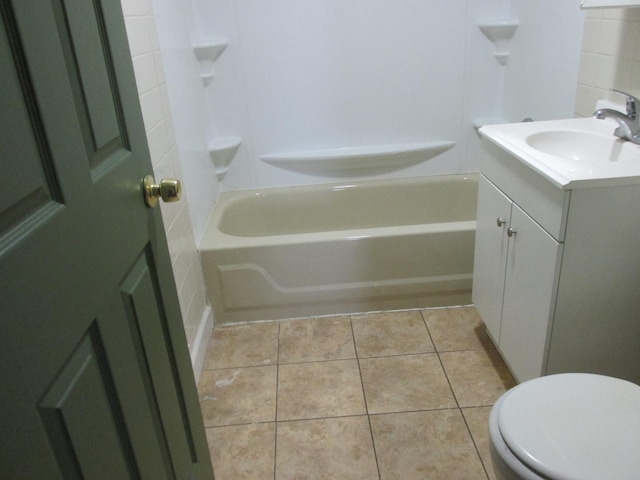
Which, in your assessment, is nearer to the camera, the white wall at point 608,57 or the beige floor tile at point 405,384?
the white wall at point 608,57

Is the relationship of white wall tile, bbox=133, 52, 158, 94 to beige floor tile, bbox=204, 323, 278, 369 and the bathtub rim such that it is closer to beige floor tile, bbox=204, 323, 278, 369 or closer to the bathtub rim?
the bathtub rim

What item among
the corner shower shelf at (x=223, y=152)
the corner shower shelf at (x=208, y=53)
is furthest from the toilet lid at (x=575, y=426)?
the corner shower shelf at (x=208, y=53)

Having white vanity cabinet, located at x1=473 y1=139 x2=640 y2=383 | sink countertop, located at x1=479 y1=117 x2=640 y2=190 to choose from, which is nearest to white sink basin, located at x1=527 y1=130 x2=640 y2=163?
sink countertop, located at x1=479 y1=117 x2=640 y2=190

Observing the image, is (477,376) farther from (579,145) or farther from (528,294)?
(579,145)

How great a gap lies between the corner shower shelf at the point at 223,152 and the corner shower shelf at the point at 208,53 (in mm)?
308

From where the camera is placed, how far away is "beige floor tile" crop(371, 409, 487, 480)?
1550 mm

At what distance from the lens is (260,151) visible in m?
2.82

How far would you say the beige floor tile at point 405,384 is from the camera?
182 centimetres

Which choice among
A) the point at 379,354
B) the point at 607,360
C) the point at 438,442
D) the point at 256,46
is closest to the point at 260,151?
the point at 256,46

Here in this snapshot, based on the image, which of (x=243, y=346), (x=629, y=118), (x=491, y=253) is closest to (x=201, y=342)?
(x=243, y=346)

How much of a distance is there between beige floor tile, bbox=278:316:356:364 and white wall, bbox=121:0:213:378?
355 mm

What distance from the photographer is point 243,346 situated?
2.21 metres

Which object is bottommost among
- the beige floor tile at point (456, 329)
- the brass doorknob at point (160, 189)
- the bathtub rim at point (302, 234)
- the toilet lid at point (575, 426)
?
the beige floor tile at point (456, 329)

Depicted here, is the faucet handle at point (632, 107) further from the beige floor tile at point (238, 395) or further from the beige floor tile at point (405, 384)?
the beige floor tile at point (238, 395)
